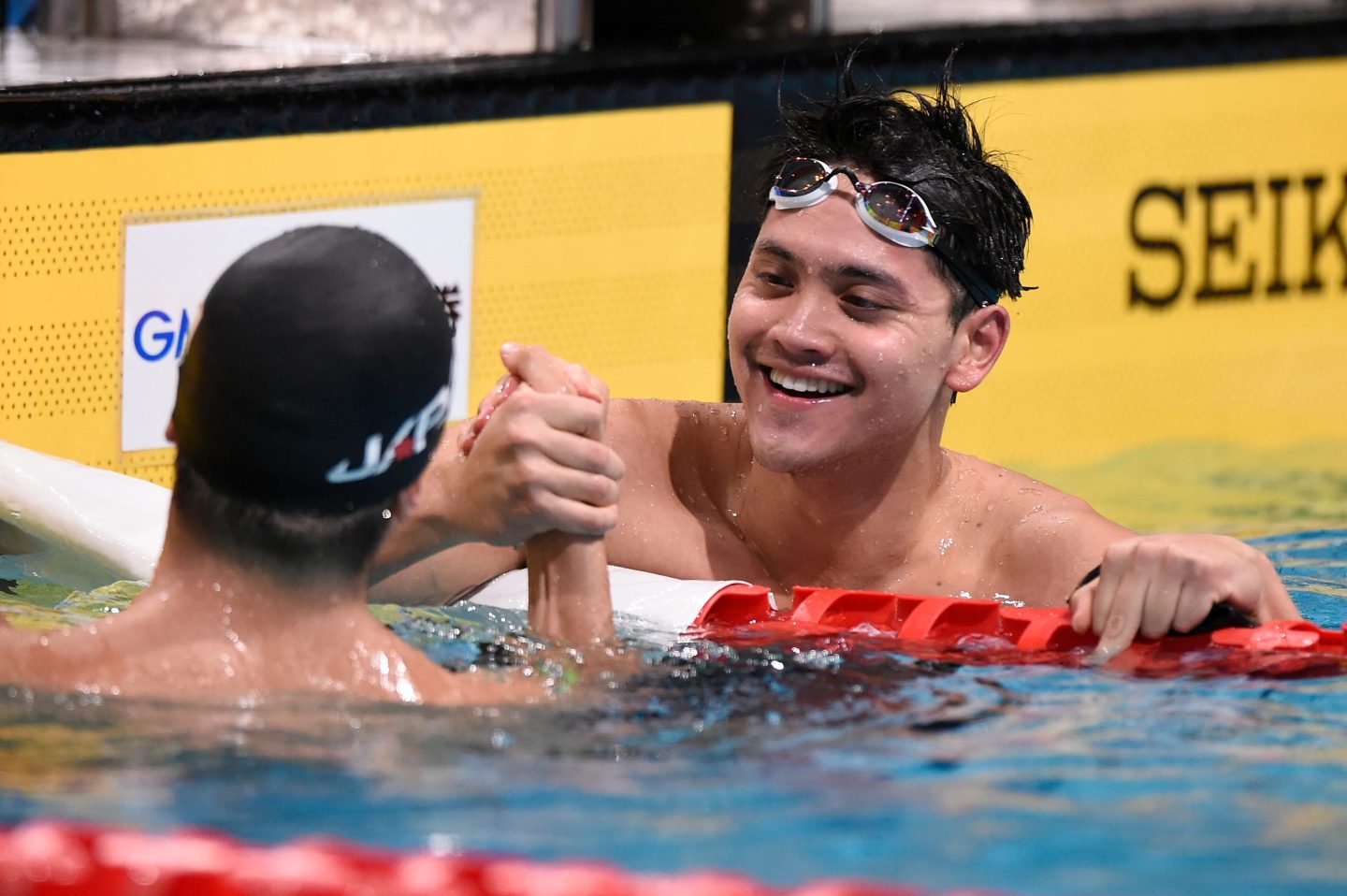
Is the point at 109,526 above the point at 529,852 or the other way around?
above

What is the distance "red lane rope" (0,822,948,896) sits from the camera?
181 centimetres

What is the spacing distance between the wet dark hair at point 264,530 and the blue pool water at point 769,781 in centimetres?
17

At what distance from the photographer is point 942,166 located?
3.29 m

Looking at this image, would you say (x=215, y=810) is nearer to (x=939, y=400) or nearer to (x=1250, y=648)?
(x=1250, y=648)

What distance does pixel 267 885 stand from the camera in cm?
181

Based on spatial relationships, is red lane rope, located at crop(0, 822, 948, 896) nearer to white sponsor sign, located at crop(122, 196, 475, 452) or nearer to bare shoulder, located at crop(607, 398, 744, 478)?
bare shoulder, located at crop(607, 398, 744, 478)

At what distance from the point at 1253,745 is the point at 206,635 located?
1.27 meters

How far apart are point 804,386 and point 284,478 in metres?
1.30

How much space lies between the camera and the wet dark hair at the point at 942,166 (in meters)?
3.26

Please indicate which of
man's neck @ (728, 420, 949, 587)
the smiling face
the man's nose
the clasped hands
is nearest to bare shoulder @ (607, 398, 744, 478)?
man's neck @ (728, 420, 949, 587)

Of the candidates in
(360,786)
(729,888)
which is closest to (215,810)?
(360,786)

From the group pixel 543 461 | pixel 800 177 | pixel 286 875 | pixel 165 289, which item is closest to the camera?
pixel 286 875

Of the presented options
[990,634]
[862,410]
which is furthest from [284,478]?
Answer: [862,410]

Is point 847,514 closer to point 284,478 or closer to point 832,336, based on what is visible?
point 832,336
